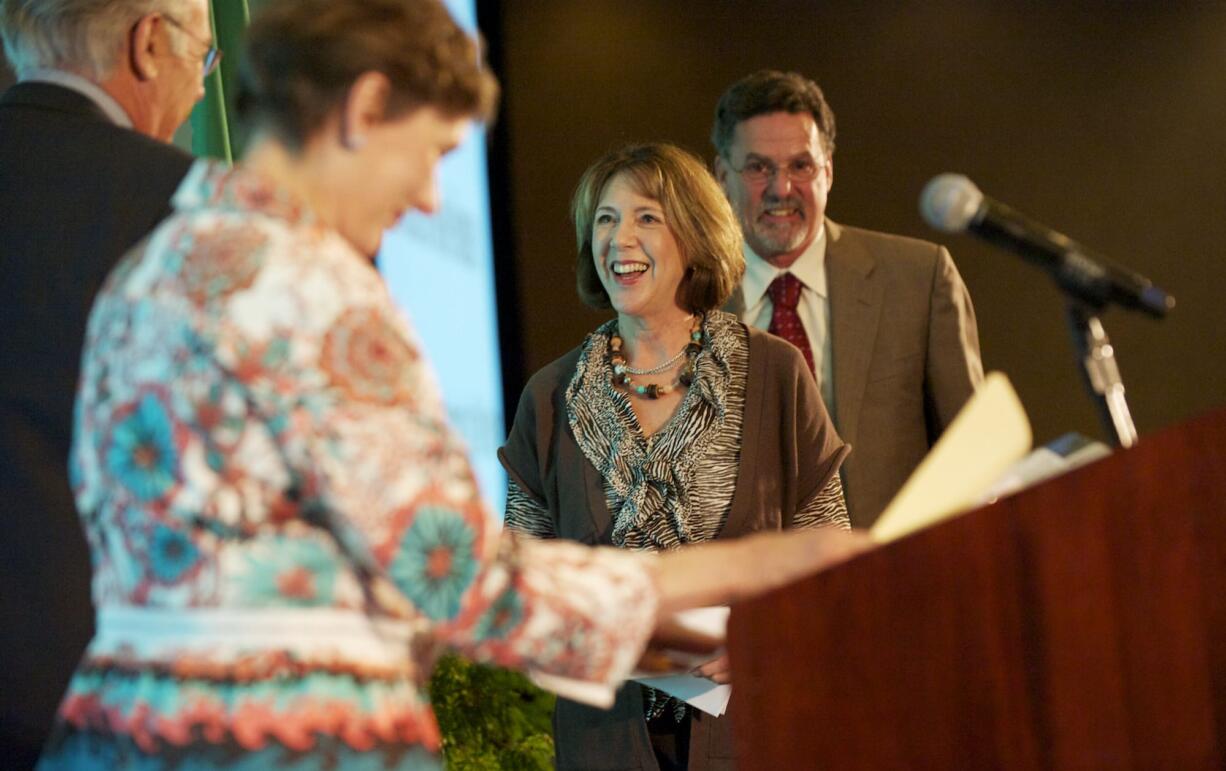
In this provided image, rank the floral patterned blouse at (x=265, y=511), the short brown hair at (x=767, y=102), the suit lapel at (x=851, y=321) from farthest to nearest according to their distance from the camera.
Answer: the short brown hair at (x=767, y=102), the suit lapel at (x=851, y=321), the floral patterned blouse at (x=265, y=511)

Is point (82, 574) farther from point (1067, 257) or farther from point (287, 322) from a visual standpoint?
point (1067, 257)

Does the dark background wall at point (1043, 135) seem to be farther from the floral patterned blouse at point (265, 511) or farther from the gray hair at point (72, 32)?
the floral patterned blouse at point (265, 511)

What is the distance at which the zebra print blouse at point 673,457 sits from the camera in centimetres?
274

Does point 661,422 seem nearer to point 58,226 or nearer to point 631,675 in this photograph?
Answer: point 58,226

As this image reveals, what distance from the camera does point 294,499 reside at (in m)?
1.24

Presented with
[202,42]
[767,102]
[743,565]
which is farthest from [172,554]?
[767,102]

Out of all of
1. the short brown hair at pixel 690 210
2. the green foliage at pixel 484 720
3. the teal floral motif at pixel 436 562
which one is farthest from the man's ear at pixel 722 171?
the teal floral motif at pixel 436 562

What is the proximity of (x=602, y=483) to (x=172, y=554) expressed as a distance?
1.62 metres

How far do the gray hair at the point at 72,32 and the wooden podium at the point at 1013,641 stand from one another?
131cm

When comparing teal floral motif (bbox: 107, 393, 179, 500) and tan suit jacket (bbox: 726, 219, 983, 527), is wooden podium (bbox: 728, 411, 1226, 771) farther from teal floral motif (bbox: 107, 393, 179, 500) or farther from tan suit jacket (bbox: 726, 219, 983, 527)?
tan suit jacket (bbox: 726, 219, 983, 527)

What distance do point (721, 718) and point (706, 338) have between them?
2.40 ft

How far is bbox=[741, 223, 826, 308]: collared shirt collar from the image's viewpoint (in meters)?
3.69

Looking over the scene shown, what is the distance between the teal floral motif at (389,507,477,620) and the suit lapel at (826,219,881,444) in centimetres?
233

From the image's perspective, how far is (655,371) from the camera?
9.68ft
